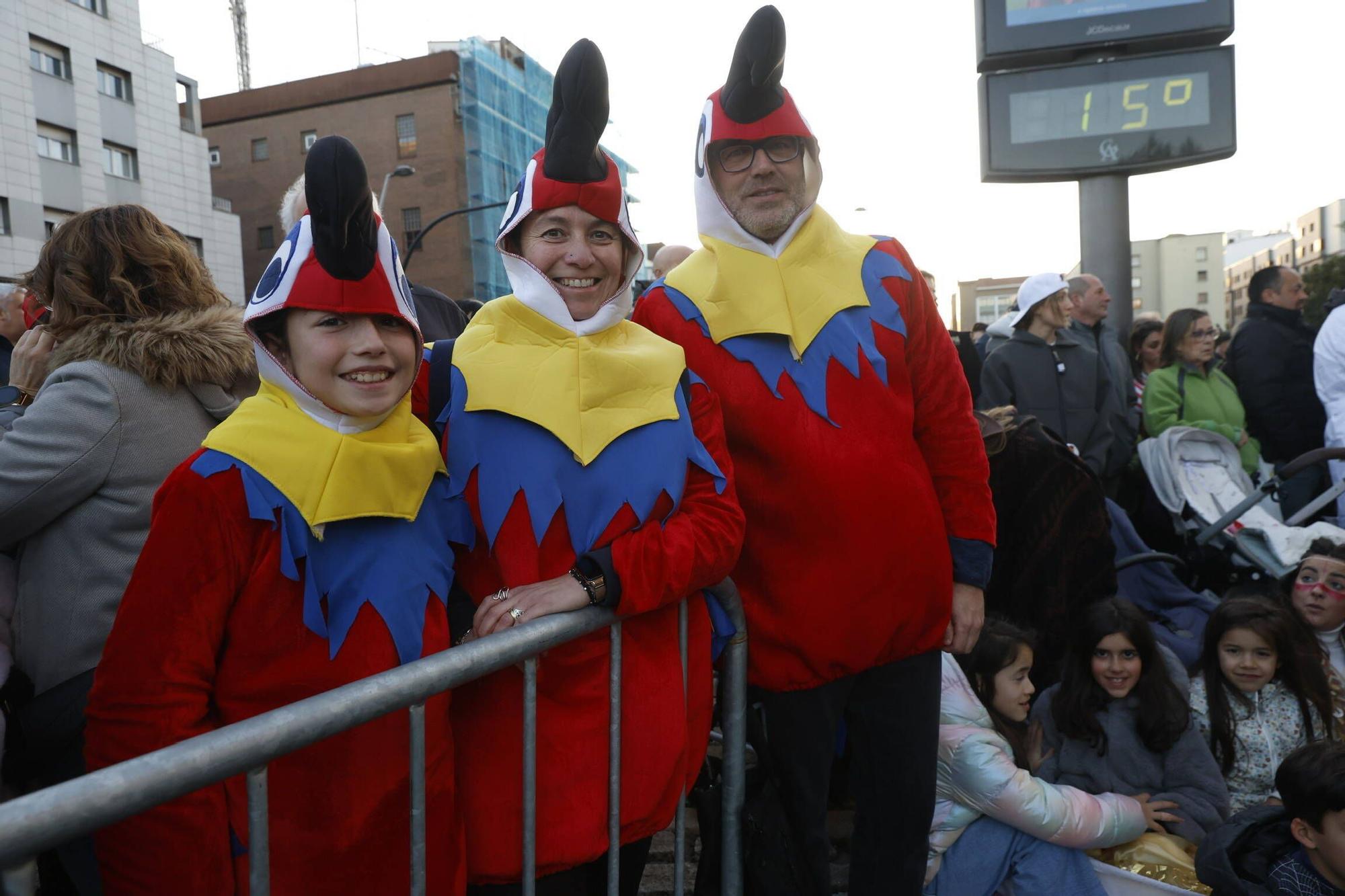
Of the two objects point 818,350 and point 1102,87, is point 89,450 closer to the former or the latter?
point 818,350

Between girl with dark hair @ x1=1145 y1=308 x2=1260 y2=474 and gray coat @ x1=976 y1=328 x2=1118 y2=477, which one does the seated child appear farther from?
girl with dark hair @ x1=1145 y1=308 x2=1260 y2=474

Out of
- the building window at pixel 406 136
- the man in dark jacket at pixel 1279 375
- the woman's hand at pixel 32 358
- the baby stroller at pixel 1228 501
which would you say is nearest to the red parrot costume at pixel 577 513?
the woman's hand at pixel 32 358

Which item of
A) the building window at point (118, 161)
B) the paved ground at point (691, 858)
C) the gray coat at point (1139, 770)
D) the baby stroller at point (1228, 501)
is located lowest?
the paved ground at point (691, 858)

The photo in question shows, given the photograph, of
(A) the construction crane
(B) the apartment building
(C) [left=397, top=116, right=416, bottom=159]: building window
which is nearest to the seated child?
(B) the apartment building

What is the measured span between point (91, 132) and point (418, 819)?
3223 centimetres

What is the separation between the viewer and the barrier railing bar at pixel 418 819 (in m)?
1.44

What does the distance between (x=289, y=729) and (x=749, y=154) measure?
1577 mm

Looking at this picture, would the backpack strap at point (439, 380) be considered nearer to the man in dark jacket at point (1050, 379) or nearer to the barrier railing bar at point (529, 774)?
the barrier railing bar at point (529, 774)

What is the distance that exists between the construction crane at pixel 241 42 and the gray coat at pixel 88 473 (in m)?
58.4

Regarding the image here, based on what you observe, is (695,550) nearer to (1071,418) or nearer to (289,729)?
(289,729)

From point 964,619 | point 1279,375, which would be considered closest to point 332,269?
point 964,619

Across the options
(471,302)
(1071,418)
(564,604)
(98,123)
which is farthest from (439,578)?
(98,123)

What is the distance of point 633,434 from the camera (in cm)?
179

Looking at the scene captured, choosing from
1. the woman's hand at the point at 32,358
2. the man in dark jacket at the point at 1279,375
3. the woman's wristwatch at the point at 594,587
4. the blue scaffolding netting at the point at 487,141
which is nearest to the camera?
the woman's wristwatch at the point at 594,587
